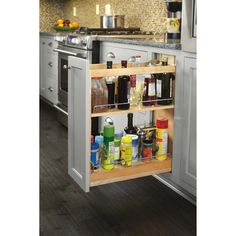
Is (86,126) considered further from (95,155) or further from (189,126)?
(189,126)

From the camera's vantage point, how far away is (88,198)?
7.42 feet

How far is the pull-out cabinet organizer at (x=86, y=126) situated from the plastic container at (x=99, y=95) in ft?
0.15

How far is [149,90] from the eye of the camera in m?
2.23

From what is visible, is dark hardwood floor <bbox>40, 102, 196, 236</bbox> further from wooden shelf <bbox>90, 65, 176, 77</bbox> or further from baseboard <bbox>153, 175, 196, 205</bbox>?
wooden shelf <bbox>90, 65, 176, 77</bbox>

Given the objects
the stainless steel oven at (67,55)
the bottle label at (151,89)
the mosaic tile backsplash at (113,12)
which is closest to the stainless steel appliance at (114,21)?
the mosaic tile backsplash at (113,12)

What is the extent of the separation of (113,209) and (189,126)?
2.04 ft

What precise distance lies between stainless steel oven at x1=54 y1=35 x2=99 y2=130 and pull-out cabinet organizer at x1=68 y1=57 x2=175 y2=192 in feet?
3.75

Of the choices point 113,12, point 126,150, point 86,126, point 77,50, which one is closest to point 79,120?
point 86,126

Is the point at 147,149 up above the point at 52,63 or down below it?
below

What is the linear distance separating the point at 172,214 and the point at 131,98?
0.68m

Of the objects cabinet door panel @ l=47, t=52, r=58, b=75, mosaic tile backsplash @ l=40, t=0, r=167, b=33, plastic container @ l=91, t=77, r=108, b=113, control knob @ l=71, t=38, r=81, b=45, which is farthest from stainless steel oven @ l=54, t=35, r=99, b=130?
plastic container @ l=91, t=77, r=108, b=113

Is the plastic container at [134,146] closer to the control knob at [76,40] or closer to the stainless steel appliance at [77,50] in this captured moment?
the stainless steel appliance at [77,50]

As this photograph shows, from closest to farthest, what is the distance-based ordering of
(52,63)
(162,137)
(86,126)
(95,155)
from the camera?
(86,126)
(95,155)
(162,137)
(52,63)
